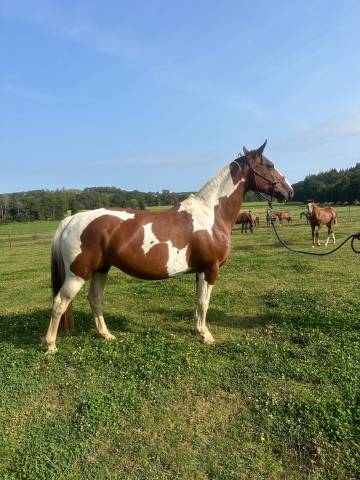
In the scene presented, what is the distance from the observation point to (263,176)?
224 inches

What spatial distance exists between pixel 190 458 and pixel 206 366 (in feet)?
4.99

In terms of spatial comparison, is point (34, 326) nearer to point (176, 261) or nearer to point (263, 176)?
point (176, 261)

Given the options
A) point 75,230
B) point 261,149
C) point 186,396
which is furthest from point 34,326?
point 261,149

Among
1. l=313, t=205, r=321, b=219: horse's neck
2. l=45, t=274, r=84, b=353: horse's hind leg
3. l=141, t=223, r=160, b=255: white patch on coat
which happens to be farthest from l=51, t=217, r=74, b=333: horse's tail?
l=313, t=205, r=321, b=219: horse's neck

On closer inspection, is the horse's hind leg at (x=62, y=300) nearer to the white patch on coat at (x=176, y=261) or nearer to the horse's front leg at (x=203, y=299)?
the white patch on coat at (x=176, y=261)

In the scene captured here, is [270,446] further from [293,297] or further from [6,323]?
[6,323]

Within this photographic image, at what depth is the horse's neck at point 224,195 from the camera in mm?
5621

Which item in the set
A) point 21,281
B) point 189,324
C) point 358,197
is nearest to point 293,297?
point 189,324

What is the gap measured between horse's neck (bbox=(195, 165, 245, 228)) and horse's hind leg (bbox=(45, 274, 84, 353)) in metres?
2.36

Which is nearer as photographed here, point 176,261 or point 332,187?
point 176,261

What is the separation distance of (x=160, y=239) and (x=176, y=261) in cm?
42

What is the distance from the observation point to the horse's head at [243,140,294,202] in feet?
18.5

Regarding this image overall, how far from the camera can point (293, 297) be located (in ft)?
24.6

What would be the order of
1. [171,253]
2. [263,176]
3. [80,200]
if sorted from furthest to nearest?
[80,200]
[263,176]
[171,253]
